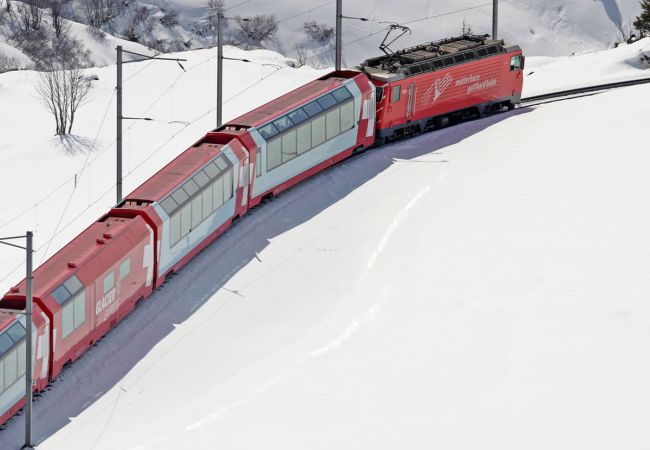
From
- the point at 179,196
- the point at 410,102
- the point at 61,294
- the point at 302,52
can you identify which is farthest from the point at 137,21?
the point at 61,294

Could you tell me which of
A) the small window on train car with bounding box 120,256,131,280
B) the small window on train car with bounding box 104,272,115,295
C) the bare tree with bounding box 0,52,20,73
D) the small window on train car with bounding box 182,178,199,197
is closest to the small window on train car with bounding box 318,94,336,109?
the small window on train car with bounding box 182,178,199,197

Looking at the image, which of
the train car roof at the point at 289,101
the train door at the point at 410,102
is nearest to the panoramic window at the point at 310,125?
the train car roof at the point at 289,101

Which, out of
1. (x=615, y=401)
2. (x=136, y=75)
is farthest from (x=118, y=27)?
(x=615, y=401)

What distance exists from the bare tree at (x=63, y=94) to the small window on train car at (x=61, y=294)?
2907 cm

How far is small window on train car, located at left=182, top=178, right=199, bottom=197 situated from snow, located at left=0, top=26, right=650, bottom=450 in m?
2.74

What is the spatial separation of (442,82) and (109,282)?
20.4 meters

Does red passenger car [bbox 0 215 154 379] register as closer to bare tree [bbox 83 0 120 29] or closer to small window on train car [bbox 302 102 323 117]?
small window on train car [bbox 302 102 323 117]

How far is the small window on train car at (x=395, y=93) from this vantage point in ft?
176

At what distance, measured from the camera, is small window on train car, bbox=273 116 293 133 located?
161ft

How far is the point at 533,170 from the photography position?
5106 cm

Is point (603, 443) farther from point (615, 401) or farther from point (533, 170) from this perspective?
point (533, 170)

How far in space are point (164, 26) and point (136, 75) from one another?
6444 cm

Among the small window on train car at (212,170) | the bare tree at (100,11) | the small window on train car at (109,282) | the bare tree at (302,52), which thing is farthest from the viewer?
the bare tree at (100,11)

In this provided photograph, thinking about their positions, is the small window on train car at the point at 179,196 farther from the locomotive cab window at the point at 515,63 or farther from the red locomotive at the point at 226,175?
the locomotive cab window at the point at 515,63
